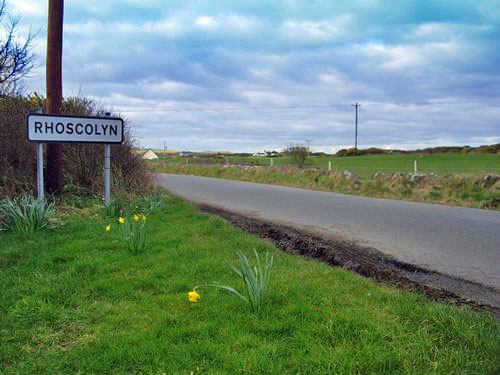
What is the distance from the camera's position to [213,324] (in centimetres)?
366

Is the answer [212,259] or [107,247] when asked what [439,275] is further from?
[107,247]

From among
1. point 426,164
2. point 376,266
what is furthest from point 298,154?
point 376,266

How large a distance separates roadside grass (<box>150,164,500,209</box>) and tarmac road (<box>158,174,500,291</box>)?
2501 millimetres

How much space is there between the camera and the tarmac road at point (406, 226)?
20.6 ft

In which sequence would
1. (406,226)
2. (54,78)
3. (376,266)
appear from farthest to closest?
1. (54,78)
2. (406,226)
3. (376,266)

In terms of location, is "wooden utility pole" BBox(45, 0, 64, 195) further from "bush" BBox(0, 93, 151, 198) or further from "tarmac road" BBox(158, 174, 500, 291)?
"tarmac road" BBox(158, 174, 500, 291)

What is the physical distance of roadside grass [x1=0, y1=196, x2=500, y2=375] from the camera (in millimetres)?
3070

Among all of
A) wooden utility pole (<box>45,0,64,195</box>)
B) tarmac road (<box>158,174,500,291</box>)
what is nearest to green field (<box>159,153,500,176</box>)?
tarmac road (<box>158,174,500,291</box>)

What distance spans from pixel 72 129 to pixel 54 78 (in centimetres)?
185

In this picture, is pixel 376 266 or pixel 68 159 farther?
pixel 68 159

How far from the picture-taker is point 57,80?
33.8 feet

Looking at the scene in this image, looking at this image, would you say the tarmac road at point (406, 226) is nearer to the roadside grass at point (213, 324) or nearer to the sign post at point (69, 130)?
the roadside grass at point (213, 324)

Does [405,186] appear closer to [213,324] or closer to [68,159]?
[68,159]

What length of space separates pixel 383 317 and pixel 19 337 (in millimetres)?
3003
